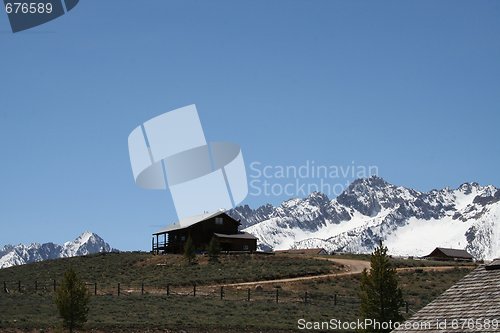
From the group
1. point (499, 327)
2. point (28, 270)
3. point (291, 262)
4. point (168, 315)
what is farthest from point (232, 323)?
point (28, 270)

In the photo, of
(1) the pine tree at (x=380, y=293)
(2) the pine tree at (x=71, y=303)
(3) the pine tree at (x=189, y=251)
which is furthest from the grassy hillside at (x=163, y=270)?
(1) the pine tree at (x=380, y=293)

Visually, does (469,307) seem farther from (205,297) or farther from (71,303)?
(205,297)

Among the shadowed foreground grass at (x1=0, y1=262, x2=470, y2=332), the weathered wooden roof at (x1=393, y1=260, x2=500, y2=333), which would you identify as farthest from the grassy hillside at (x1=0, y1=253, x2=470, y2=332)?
the weathered wooden roof at (x1=393, y1=260, x2=500, y2=333)

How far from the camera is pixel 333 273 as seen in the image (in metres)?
79.2

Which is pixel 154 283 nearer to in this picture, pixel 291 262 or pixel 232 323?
pixel 291 262

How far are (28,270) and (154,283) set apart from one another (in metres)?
25.8

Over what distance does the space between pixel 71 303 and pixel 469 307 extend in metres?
28.9

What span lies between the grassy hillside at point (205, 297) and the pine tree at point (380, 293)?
984 cm

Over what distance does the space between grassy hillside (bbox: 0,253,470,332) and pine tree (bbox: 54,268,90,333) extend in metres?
1.25

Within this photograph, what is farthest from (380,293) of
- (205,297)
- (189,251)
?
(189,251)

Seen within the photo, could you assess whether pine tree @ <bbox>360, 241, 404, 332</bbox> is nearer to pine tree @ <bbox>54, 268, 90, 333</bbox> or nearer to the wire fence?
pine tree @ <bbox>54, 268, 90, 333</bbox>

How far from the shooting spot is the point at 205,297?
201 ft

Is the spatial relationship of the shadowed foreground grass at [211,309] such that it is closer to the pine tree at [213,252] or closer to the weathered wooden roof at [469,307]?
the pine tree at [213,252]

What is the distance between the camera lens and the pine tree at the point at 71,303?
148ft
